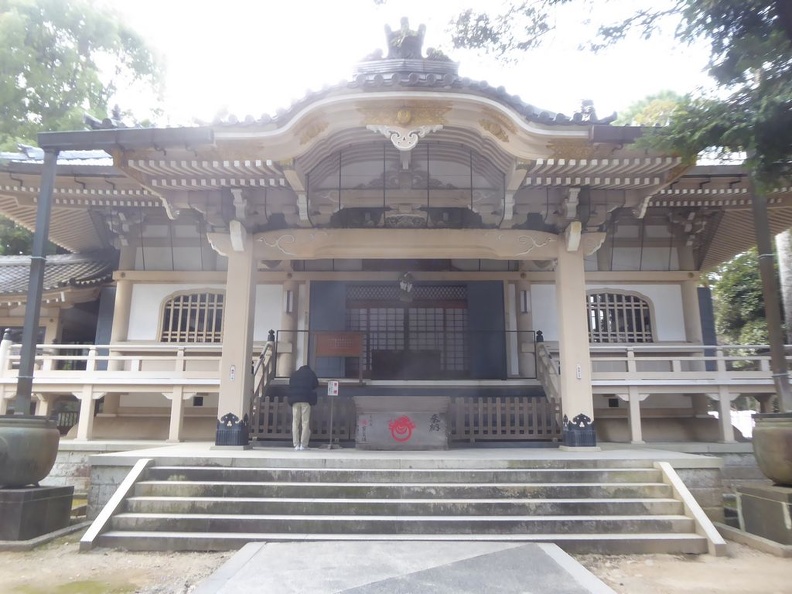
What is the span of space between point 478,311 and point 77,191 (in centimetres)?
807

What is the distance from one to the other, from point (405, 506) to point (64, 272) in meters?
10.5

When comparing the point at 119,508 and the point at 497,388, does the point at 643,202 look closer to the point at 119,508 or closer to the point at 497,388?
the point at 497,388

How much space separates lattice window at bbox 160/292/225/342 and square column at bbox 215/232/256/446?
302cm

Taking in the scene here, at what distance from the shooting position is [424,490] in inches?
249

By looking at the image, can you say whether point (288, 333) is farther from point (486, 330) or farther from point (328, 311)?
point (486, 330)

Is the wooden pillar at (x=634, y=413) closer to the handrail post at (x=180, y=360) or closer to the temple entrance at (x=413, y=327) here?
the temple entrance at (x=413, y=327)

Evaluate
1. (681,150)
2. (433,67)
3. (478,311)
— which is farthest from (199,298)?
(681,150)

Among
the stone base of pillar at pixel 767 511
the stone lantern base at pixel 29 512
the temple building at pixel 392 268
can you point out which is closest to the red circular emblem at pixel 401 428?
the temple building at pixel 392 268

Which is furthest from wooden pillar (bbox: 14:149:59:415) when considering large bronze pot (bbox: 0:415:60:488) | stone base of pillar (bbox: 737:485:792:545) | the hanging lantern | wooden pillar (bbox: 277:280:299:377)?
stone base of pillar (bbox: 737:485:792:545)

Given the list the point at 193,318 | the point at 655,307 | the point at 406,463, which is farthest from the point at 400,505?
the point at 655,307

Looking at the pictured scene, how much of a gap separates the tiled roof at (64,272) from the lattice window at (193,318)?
5.51 feet

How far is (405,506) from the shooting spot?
6.12 metres

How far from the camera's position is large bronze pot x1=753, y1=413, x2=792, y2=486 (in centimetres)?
583

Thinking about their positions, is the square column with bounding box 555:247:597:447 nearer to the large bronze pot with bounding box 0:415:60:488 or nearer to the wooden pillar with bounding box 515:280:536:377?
the wooden pillar with bounding box 515:280:536:377
